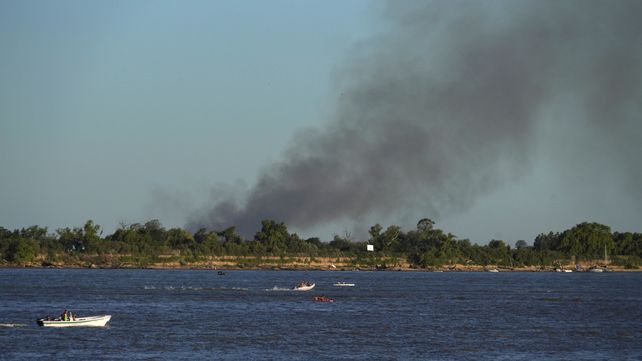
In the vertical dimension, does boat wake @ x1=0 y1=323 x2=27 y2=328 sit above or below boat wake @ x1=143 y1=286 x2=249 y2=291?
below

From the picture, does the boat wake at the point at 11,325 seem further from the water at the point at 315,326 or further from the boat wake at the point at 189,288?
the boat wake at the point at 189,288

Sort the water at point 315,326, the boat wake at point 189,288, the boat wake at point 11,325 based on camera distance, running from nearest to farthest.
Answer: the water at point 315,326, the boat wake at point 11,325, the boat wake at point 189,288

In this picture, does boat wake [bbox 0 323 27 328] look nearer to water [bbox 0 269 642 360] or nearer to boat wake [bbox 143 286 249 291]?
water [bbox 0 269 642 360]

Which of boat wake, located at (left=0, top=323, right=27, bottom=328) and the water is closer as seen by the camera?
the water

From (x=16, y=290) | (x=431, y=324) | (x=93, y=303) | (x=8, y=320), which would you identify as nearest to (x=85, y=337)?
(x=8, y=320)

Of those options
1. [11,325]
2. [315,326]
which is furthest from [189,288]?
[11,325]

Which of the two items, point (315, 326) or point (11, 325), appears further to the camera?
point (315, 326)

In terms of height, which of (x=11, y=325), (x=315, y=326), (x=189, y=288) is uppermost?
(x=189, y=288)

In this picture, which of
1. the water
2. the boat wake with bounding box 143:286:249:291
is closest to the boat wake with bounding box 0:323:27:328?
the water

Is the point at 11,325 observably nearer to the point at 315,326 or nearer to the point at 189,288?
the point at 315,326

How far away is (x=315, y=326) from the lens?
109m

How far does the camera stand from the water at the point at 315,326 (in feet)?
283

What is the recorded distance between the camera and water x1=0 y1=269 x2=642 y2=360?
3391 inches

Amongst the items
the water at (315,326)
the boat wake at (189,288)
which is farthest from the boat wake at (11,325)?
the boat wake at (189,288)
